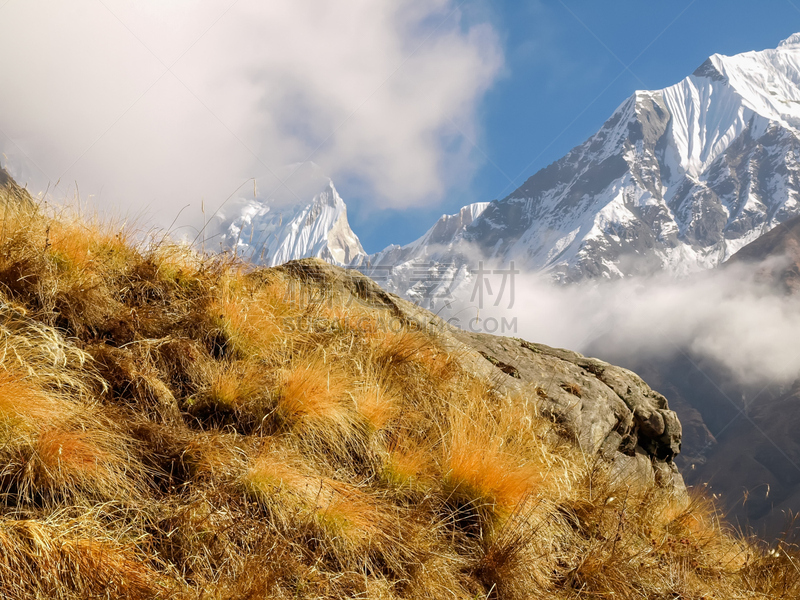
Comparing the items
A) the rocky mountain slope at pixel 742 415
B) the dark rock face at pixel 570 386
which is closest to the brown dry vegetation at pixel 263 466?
the dark rock face at pixel 570 386

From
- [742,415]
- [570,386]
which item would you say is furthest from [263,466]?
[742,415]

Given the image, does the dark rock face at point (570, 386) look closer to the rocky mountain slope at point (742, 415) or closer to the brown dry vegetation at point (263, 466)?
the brown dry vegetation at point (263, 466)

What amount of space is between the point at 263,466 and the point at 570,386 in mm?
4161

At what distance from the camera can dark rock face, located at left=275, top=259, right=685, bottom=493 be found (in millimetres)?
4941

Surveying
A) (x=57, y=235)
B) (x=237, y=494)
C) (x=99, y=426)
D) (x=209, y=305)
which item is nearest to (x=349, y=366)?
(x=209, y=305)

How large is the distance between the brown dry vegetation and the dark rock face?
54cm

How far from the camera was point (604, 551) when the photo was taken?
3.03 m

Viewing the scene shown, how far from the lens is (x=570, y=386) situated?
550 centimetres

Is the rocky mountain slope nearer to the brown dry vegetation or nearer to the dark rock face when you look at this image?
the dark rock face

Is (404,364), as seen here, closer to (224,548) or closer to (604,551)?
(604,551)

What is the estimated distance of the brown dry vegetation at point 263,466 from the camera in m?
2.06

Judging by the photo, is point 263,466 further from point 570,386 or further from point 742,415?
point 742,415

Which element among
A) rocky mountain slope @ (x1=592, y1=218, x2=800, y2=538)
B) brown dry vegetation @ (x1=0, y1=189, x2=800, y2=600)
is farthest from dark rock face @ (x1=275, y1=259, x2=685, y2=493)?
rocky mountain slope @ (x1=592, y1=218, x2=800, y2=538)

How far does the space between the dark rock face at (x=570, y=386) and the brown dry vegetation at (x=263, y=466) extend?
540 mm
